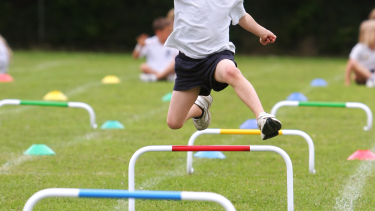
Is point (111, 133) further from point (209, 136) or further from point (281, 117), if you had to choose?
point (281, 117)

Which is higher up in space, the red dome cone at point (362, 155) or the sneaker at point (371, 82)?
the red dome cone at point (362, 155)

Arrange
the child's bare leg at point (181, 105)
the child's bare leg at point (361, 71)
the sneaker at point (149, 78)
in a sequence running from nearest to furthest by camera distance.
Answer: the child's bare leg at point (181, 105), the child's bare leg at point (361, 71), the sneaker at point (149, 78)

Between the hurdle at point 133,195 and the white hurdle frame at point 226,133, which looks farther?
the white hurdle frame at point 226,133

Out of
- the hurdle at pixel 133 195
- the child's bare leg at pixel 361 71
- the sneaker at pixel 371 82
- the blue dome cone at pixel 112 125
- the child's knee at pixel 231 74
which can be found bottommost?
the sneaker at pixel 371 82

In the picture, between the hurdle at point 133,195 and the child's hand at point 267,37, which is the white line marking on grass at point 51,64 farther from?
the hurdle at point 133,195

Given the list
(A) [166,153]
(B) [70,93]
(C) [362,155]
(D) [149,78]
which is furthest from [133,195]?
(D) [149,78]

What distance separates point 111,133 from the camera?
23.6ft

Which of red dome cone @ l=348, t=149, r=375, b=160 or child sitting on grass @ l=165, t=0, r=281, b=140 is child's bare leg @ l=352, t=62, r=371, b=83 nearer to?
red dome cone @ l=348, t=149, r=375, b=160

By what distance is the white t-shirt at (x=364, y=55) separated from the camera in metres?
12.3

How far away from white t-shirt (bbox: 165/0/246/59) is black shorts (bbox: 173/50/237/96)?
5cm

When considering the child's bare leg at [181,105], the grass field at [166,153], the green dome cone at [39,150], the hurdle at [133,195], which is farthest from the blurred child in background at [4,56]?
the hurdle at [133,195]

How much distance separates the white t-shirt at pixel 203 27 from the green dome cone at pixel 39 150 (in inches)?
90.7

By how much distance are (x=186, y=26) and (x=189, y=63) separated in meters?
0.30

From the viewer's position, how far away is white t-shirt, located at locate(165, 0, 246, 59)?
436 centimetres
